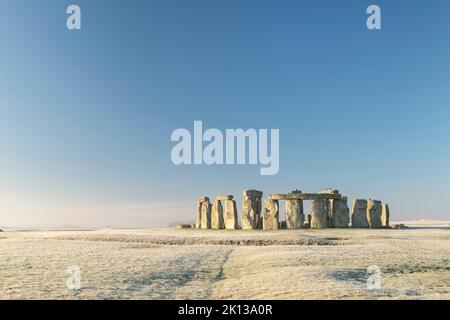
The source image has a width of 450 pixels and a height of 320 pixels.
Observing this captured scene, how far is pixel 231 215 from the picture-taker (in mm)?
37594

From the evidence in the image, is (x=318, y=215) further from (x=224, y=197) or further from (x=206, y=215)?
(x=206, y=215)

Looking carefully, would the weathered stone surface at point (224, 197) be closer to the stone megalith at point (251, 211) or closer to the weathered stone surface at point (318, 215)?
the stone megalith at point (251, 211)

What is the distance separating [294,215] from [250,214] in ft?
12.3

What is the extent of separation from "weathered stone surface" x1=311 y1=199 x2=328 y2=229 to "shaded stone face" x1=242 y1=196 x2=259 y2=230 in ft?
15.8

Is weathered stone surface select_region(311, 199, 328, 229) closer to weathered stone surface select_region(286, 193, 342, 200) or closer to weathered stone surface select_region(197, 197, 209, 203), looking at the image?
weathered stone surface select_region(286, 193, 342, 200)

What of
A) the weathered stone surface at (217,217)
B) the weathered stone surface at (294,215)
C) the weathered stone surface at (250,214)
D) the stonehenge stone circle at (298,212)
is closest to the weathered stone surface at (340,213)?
the stonehenge stone circle at (298,212)

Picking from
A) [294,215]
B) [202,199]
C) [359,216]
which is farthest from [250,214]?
[359,216]

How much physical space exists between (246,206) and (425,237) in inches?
575

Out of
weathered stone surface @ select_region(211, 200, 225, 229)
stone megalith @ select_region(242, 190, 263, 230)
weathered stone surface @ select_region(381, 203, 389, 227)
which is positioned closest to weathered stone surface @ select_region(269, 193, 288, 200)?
stone megalith @ select_region(242, 190, 263, 230)

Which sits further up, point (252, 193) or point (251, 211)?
point (252, 193)

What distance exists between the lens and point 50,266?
15.6 meters

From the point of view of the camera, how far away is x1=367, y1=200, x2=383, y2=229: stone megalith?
36.9 m
